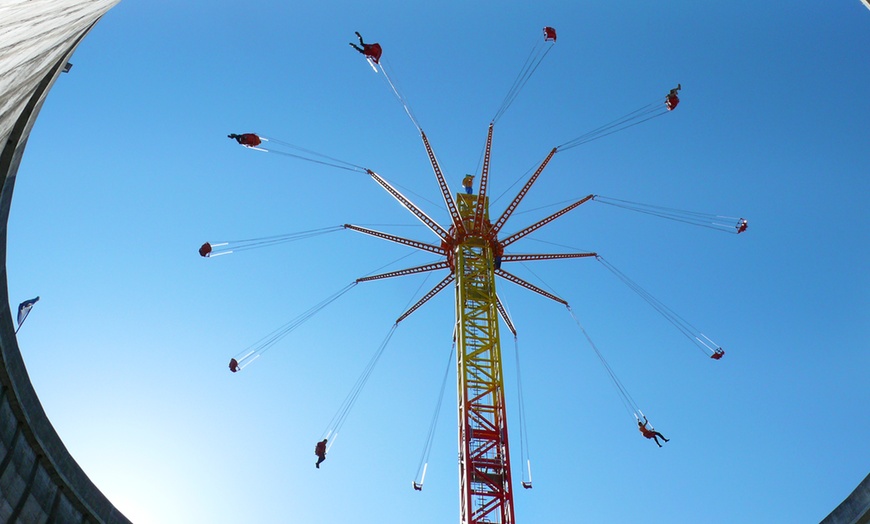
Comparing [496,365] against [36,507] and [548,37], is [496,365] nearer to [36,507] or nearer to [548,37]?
[548,37]

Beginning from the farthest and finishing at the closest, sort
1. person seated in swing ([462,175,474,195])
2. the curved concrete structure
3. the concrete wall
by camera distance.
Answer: person seated in swing ([462,175,474,195])
the concrete wall
the curved concrete structure

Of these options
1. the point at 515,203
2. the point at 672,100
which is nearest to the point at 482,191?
the point at 515,203

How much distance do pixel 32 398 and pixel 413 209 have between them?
2369 cm

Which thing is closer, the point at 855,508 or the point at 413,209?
the point at 855,508

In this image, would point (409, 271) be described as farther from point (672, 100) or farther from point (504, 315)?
point (672, 100)

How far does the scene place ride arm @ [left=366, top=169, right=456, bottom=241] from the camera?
39562 millimetres

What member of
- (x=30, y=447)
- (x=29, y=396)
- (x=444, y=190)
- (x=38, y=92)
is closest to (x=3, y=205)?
(x=38, y=92)

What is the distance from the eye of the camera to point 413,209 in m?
39.5

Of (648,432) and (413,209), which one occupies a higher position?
(413,209)

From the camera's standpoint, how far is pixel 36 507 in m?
19.0

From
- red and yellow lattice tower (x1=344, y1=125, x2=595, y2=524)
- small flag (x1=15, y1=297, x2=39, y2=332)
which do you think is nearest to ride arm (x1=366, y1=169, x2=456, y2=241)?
red and yellow lattice tower (x1=344, y1=125, x2=595, y2=524)

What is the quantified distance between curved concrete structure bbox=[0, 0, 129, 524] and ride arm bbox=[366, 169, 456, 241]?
22.0 m

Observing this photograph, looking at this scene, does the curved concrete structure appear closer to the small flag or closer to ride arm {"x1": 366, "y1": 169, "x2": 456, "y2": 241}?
the small flag

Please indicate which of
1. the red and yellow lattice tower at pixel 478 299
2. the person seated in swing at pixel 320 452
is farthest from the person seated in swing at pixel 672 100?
the person seated in swing at pixel 320 452
